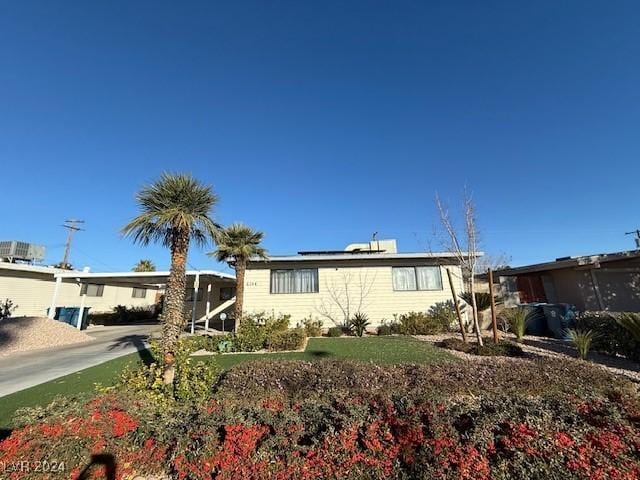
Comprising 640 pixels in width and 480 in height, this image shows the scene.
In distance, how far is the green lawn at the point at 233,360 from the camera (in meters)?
5.68

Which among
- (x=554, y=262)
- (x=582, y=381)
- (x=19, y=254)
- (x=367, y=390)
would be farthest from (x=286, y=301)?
(x=19, y=254)

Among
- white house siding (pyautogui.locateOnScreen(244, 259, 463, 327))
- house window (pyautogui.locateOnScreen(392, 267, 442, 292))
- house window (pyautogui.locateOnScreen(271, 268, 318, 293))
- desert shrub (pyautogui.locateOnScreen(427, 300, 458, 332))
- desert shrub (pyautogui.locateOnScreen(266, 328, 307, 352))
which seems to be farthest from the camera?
house window (pyautogui.locateOnScreen(271, 268, 318, 293))

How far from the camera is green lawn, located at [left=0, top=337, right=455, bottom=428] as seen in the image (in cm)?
568

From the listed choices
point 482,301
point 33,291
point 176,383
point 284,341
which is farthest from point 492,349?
point 33,291

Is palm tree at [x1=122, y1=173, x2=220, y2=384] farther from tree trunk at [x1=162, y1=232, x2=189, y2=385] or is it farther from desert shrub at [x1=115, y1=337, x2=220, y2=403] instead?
desert shrub at [x1=115, y1=337, x2=220, y2=403]

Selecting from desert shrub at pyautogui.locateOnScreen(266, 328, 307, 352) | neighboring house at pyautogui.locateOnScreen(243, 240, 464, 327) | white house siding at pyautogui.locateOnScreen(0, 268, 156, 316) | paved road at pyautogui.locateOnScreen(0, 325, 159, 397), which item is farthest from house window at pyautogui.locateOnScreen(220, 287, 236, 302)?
desert shrub at pyautogui.locateOnScreen(266, 328, 307, 352)

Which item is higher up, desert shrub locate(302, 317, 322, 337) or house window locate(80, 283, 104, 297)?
house window locate(80, 283, 104, 297)

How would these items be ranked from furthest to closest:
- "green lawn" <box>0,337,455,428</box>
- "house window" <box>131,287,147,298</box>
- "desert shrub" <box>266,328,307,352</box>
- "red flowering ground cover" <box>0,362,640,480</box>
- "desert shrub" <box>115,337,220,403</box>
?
"house window" <box>131,287,147,298</box>
"desert shrub" <box>266,328,307,352</box>
"green lawn" <box>0,337,455,428</box>
"desert shrub" <box>115,337,220,403</box>
"red flowering ground cover" <box>0,362,640,480</box>

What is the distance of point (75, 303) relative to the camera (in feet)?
70.4

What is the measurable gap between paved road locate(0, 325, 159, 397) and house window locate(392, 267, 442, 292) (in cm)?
1168

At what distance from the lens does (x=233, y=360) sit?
8.73 meters

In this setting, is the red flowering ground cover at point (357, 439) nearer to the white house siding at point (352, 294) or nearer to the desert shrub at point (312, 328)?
the desert shrub at point (312, 328)

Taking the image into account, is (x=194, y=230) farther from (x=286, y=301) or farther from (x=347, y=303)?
(x=347, y=303)

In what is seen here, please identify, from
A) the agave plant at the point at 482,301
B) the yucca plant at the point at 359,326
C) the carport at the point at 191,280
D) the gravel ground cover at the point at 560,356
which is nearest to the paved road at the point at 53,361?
the carport at the point at 191,280
